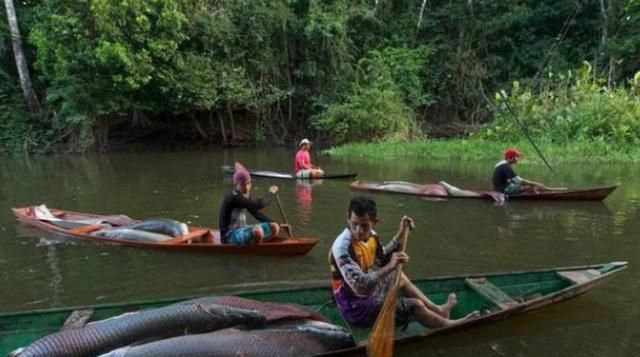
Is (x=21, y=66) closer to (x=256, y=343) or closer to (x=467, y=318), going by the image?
(x=256, y=343)

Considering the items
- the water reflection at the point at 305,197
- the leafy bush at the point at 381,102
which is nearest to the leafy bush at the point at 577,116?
the leafy bush at the point at 381,102

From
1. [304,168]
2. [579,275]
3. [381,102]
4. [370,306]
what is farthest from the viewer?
[381,102]

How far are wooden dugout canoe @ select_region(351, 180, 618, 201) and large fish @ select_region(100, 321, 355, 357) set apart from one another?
774 cm

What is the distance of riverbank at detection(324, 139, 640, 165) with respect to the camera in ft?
59.8

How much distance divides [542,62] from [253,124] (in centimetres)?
1271

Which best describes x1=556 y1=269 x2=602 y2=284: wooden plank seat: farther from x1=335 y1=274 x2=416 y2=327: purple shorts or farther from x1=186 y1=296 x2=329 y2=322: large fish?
x1=186 y1=296 x2=329 y2=322: large fish

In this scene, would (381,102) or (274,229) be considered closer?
(274,229)

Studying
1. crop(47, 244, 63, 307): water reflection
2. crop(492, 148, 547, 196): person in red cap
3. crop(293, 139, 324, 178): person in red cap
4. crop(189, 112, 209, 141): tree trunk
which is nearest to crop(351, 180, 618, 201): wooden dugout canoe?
crop(492, 148, 547, 196): person in red cap

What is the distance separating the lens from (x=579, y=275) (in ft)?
21.7

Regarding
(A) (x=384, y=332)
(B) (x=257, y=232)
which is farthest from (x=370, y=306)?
(B) (x=257, y=232)

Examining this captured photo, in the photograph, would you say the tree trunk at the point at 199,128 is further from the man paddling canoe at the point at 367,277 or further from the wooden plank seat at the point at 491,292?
the man paddling canoe at the point at 367,277

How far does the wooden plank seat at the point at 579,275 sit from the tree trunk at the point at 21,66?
954 inches

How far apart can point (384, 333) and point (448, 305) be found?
1.25 meters

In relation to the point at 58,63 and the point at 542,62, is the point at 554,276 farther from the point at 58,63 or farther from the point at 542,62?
the point at 542,62
